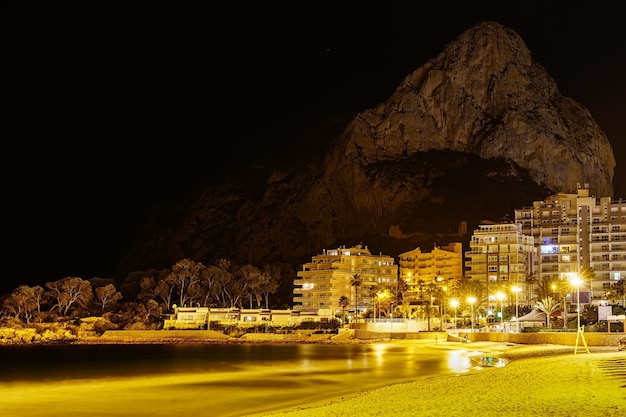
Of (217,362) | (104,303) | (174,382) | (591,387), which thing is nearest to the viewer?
(591,387)

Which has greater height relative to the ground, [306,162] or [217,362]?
[306,162]

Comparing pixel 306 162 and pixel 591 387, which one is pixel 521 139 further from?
pixel 591 387

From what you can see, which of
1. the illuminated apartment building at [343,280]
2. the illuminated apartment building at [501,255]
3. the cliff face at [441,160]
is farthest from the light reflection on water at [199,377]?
the cliff face at [441,160]

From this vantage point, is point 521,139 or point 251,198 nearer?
point 521,139

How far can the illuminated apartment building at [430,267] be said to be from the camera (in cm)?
11619

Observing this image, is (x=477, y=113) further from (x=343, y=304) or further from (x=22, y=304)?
(x=22, y=304)

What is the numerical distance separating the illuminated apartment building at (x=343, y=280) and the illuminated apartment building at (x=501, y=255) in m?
14.9

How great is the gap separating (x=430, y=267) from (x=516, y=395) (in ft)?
325

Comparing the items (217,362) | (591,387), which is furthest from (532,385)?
(217,362)

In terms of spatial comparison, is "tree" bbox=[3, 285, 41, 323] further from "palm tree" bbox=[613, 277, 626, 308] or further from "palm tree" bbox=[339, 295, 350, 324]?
"palm tree" bbox=[613, 277, 626, 308]

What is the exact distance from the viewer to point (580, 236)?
104 meters

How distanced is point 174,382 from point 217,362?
16743mm

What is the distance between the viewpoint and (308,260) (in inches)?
A: 5778

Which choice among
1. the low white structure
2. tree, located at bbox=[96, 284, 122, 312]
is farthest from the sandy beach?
tree, located at bbox=[96, 284, 122, 312]
